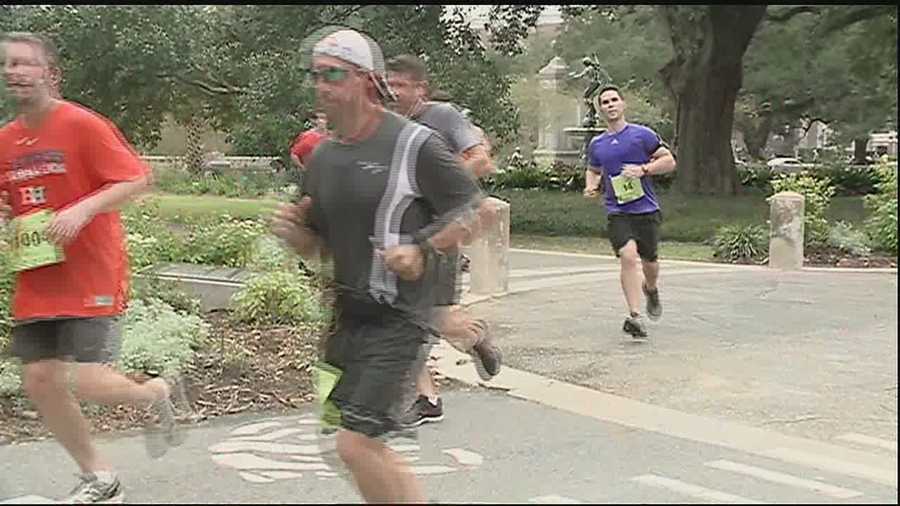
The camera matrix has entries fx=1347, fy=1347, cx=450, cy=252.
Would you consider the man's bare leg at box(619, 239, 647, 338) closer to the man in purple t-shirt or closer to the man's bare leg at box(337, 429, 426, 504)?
the man in purple t-shirt

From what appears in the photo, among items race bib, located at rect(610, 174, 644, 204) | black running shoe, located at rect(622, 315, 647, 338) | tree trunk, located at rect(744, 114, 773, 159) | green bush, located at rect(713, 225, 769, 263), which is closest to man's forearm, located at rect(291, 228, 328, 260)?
tree trunk, located at rect(744, 114, 773, 159)

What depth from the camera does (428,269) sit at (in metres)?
3.28

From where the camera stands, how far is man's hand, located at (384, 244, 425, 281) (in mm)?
3109

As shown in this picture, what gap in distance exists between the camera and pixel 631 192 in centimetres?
764

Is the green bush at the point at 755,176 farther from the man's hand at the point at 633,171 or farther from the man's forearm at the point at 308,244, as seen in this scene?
the man's hand at the point at 633,171

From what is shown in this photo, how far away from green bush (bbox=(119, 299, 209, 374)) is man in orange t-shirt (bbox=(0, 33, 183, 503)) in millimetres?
1755

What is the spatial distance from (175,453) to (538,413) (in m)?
1.69

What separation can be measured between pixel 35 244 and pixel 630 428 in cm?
273

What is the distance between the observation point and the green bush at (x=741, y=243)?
363 inches

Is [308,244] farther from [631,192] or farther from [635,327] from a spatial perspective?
[635,327]

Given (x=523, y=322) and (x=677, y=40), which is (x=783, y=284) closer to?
(x=523, y=322)

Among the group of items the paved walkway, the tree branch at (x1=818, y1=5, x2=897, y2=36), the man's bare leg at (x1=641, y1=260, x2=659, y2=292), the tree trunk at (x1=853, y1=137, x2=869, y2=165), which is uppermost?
the tree branch at (x1=818, y1=5, x2=897, y2=36)

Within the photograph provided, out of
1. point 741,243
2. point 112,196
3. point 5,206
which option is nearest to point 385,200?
point 112,196

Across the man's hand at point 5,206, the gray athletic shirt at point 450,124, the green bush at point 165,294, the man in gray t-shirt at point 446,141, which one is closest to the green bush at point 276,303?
the green bush at point 165,294
